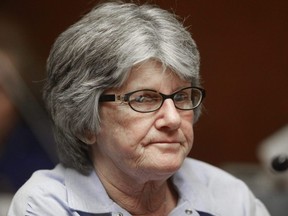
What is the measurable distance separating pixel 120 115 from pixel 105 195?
234 mm

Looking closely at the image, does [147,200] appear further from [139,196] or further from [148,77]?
[148,77]

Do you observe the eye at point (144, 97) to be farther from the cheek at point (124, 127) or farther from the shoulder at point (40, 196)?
the shoulder at point (40, 196)

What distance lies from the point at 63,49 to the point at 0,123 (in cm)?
110

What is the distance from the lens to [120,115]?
1.84m

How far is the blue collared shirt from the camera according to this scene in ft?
6.21

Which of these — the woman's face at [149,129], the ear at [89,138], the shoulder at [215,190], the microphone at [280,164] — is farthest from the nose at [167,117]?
the microphone at [280,164]

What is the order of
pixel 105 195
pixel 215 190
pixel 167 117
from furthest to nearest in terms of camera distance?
pixel 215 190 → pixel 105 195 → pixel 167 117

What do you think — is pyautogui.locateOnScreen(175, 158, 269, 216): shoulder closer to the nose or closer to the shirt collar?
the shirt collar

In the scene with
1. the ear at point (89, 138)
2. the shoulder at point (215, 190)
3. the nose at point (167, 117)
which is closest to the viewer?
the nose at point (167, 117)

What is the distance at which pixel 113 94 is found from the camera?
1.83 meters

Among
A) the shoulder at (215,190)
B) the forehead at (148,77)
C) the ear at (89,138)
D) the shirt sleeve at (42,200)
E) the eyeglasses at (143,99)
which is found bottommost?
the shoulder at (215,190)

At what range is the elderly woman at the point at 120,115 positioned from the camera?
1817mm

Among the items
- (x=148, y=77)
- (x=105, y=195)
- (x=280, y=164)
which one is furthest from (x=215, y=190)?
(x=148, y=77)

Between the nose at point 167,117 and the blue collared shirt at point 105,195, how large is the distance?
27 centimetres
